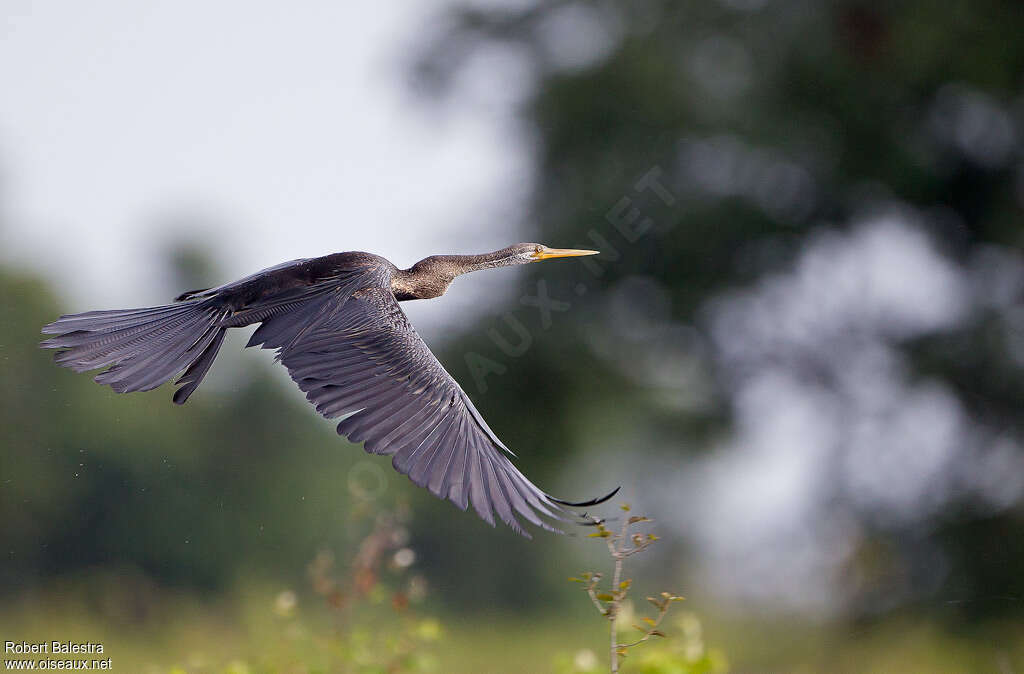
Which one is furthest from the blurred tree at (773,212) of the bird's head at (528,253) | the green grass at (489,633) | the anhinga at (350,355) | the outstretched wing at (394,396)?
the outstretched wing at (394,396)

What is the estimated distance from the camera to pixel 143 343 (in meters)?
5.03

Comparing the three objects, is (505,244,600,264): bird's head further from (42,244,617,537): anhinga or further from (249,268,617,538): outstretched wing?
(249,268,617,538): outstretched wing

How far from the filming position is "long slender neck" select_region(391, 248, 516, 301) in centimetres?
550

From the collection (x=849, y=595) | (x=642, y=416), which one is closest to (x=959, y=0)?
(x=642, y=416)

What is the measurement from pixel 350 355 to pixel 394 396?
27cm

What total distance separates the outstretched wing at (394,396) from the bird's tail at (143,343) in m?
0.36

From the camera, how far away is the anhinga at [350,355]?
14.0 ft

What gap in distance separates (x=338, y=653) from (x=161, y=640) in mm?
6436

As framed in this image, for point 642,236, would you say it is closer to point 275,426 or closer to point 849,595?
point 849,595

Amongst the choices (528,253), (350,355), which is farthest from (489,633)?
(350,355)

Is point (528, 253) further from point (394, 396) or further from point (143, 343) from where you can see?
point (143, 343)

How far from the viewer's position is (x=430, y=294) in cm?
561

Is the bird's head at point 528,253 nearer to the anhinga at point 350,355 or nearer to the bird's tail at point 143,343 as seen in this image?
the anhinga at point 350,355

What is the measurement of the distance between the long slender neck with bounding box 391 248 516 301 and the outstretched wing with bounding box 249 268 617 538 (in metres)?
0.39
